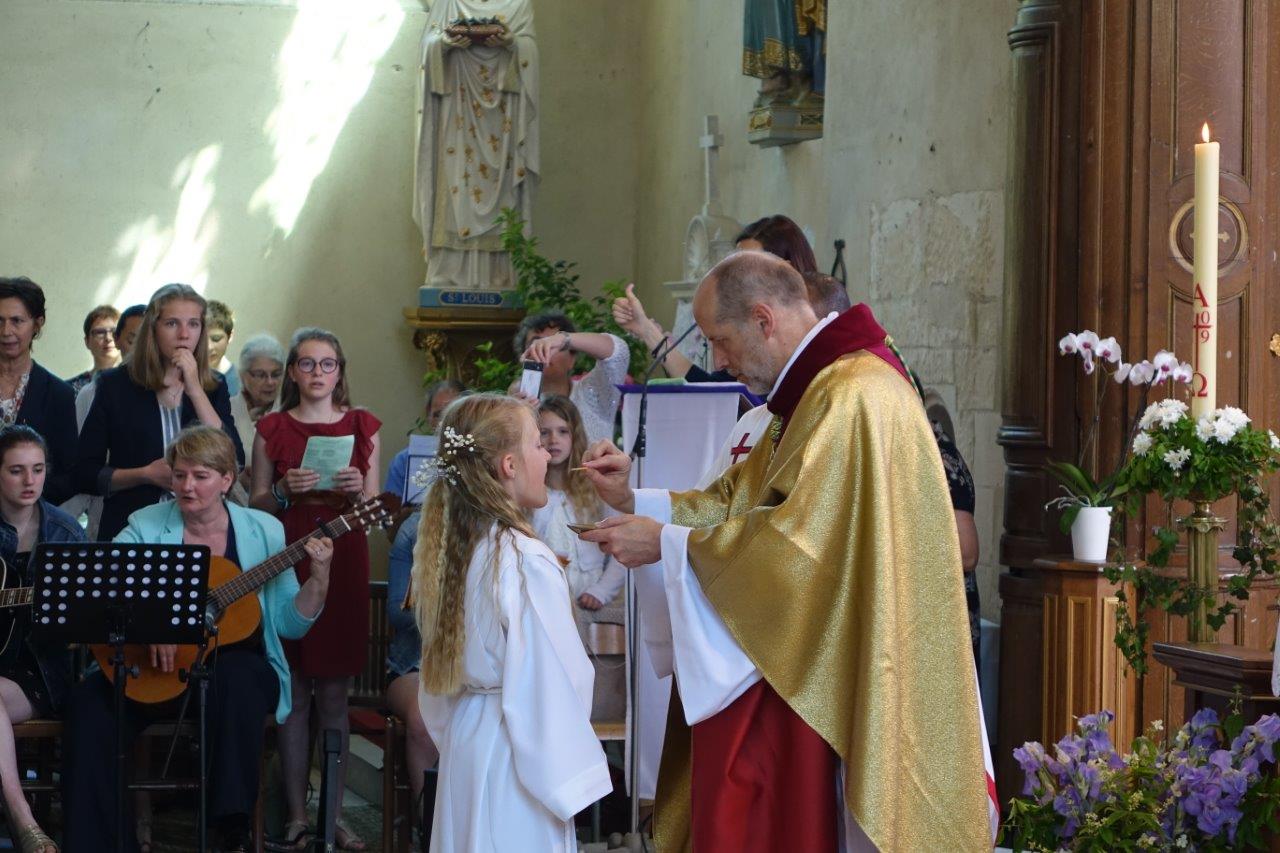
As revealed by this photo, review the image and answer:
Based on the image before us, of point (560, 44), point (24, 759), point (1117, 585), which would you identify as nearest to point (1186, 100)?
point (1117, 585)

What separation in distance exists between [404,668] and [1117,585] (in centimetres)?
279

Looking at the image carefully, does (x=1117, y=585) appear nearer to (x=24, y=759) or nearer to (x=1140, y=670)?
(x=1140, y=670)

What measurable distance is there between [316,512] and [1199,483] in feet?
11.3

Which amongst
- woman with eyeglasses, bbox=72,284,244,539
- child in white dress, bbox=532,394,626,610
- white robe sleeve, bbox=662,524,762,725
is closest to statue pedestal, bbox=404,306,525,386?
woman with eyeglasses, bbox=72,284,244,539

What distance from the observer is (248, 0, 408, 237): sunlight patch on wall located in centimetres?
1196

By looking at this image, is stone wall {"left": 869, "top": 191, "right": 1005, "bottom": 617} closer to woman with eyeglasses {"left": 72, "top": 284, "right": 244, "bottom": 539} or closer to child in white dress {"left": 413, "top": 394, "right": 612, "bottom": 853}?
child in white dress {"left": 413, "top": 394, "right": 612, "bottom": 853}

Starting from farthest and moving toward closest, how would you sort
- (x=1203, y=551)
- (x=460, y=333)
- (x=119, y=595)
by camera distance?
(x=460, y=333), (x=119, y=595), (x=1203, y=551)

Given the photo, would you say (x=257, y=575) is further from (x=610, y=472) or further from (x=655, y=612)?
(x=655, y=612)

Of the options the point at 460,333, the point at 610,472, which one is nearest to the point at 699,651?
the point at 610,472

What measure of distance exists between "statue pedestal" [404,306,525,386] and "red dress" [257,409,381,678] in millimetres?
4928

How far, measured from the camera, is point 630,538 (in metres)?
3.46

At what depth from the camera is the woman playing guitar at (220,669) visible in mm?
5539

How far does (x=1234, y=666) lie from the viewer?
3.36 m

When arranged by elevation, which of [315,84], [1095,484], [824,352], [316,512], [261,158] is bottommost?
[316,512]
